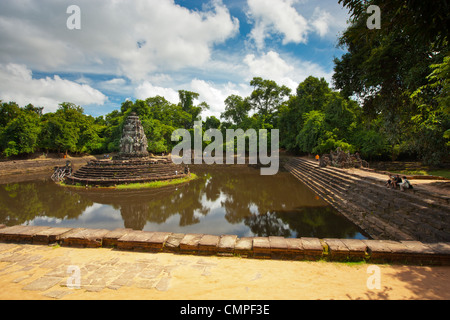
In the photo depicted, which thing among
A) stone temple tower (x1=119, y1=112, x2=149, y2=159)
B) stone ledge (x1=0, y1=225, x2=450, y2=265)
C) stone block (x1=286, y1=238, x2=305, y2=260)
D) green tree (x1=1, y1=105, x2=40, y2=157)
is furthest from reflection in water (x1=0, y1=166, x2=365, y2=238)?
green tree (x1=1, y1=105, x2=40, y2=157)

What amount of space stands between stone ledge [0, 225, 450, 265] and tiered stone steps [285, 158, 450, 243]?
6.32ft

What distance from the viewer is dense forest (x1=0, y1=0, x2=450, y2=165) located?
556 cm

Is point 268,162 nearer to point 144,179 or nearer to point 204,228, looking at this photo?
point 144,179

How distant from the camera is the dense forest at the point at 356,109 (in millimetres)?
5562

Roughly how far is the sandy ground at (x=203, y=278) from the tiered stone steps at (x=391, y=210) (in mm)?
2806

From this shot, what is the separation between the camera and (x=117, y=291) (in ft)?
9.00

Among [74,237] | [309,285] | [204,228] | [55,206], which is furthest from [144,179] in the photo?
[309,285]

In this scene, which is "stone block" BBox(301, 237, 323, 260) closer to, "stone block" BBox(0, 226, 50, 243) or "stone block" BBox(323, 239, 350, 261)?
"stone block" BBox(323, 239, 350, 261)

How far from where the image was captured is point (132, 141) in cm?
1966

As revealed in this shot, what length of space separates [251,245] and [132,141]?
18708mm

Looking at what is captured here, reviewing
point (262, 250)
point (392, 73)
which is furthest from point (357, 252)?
point (392, 73)

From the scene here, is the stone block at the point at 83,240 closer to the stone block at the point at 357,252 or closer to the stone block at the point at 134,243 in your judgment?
the stone block at the point at 134,243

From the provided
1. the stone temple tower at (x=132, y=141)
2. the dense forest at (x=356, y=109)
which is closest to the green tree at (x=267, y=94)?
the dense forest at (x=356, y=109)
